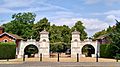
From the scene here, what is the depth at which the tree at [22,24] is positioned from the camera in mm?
82562

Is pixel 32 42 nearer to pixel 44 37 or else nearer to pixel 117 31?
pixel 44 37

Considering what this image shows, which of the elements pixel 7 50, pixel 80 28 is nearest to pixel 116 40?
pixel 7 50

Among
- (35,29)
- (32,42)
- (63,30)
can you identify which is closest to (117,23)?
(32,42)

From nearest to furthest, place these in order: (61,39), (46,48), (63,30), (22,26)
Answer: (46,48) < (22,26) < (61,39) < (63,30)

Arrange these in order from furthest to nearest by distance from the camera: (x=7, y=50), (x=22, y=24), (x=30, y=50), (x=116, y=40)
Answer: (x=22, y=24), (x=30, y=50), (x=7, y=50), (x=116, y=40)

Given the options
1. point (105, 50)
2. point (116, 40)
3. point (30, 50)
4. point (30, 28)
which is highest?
point (30, 28)

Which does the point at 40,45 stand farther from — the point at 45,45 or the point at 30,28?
the point at 30,28

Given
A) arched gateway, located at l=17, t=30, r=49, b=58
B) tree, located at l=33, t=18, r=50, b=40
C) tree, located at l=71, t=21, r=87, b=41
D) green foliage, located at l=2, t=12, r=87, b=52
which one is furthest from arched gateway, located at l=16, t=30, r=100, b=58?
tree, located at l=71, t=21, r=87, b=41

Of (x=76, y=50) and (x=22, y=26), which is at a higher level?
(x=22, y=26)

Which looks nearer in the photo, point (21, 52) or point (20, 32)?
point (21, 52)

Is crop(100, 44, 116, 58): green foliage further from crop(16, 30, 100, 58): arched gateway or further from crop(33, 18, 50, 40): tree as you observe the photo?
crop(33, 18, 50, 40): tree

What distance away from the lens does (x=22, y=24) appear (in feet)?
273

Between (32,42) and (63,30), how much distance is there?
34582 mm

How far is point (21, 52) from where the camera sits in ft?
221
